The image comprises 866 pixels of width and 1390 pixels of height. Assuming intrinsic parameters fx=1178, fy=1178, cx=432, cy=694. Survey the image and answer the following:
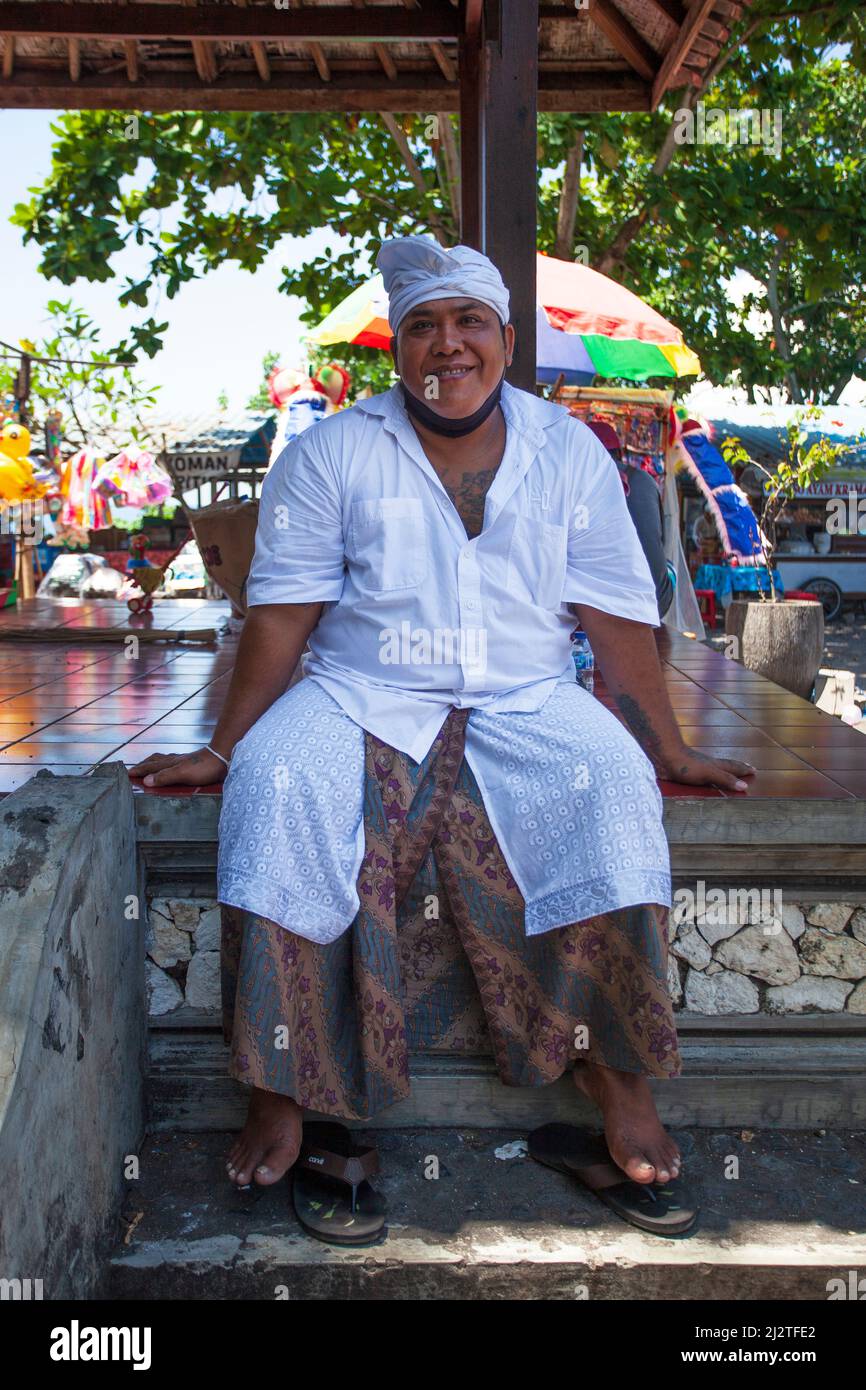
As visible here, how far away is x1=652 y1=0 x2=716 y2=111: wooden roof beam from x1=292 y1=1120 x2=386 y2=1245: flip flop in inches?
140

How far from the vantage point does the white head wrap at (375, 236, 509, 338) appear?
8.11 ft

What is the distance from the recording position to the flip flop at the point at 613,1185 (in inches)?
84.7

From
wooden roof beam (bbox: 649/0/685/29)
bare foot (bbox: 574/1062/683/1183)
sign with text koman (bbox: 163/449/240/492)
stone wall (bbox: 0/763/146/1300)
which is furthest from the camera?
sign with text koman (bbox: 163/449/240/492)

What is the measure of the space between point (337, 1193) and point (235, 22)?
3.98 metres

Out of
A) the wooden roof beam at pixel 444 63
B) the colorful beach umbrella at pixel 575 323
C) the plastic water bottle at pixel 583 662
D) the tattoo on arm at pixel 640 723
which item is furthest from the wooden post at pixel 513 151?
the colorful beach umbrella at pixel 575 323

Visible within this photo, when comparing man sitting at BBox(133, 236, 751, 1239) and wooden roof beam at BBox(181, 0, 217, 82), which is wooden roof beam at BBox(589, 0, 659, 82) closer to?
wooden roof beam at BBox(181, 0, 217, 82)

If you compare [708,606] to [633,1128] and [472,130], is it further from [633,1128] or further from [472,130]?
[633,1128]

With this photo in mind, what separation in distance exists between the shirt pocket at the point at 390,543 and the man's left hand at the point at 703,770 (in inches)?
27.9

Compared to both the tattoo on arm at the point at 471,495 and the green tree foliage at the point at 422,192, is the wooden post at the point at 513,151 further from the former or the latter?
the green tree foliage at the point at 422,192

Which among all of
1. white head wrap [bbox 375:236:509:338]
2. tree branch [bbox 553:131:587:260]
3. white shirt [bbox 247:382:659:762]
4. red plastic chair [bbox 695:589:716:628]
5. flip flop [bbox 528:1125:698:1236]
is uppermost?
tree branch [bbox 553:131:587:260]

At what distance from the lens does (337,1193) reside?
86.7 inches

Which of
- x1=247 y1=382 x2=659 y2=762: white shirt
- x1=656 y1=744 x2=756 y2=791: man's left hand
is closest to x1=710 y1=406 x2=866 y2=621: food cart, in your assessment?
x1=656 y1=744 x2=756 y2=791: man's left hand

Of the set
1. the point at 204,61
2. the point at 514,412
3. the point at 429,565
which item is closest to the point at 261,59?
the point at 204,61

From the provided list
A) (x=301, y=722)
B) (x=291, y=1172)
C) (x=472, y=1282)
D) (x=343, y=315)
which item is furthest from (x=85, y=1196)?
(x=343, y=315)
